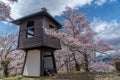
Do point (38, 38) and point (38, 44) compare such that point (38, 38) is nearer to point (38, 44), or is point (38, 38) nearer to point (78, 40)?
point (38, 44)

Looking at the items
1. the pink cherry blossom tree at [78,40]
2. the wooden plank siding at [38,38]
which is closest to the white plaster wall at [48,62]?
the wooden plank siding at [38,38]

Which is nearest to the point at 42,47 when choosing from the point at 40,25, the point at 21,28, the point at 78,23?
the point at 40,25

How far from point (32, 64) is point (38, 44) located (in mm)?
2079

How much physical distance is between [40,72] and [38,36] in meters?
2.79

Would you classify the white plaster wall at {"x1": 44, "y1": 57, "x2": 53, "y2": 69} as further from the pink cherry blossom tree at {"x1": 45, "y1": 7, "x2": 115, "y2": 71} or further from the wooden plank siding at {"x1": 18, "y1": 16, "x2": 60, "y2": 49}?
the pink cherry blossom tree at {"x1": 45, "y1": 7, "x2": 115, "y2": 71}

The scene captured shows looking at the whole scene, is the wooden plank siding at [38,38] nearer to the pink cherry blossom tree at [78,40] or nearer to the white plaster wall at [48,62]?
the pink cherry blossom tree at [78,40]

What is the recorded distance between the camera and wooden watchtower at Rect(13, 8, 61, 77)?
11.6 m

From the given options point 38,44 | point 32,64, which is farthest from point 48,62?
point 38,44

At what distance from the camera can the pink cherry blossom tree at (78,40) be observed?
39.9 ft

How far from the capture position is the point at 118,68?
11289 millimetres

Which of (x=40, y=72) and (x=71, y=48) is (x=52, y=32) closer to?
(x=71, y=48)

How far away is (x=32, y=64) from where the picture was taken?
12359 mm

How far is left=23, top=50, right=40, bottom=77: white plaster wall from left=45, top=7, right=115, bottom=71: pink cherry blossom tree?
2278mm

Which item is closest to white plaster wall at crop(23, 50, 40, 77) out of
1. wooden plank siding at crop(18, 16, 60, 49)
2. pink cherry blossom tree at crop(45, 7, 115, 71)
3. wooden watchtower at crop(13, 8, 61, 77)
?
wooden watchtower at crop(13, 8, 61, 77)
